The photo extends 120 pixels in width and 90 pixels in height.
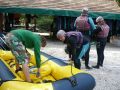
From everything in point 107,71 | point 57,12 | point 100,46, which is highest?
point 100,46

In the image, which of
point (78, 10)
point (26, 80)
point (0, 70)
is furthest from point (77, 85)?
point (78, 10)


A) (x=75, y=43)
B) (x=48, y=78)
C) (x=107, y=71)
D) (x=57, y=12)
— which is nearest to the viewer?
(x=48, y=78)

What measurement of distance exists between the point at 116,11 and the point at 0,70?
13351mm

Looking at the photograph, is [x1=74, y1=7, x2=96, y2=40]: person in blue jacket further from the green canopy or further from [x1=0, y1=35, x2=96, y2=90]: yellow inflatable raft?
the green canopy

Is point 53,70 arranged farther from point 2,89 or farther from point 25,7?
point 25,7

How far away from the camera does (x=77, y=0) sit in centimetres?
2231

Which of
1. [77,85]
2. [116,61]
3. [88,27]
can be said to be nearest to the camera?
[77,85]

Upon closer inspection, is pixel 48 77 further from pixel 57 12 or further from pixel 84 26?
pixel 57 12

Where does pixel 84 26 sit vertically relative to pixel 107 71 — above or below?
above

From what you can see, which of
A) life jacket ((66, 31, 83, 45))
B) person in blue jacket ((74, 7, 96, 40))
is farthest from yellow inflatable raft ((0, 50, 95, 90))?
person in blue jacket ((74, 7, 96, 40))

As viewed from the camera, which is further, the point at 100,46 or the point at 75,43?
the point at 100,46

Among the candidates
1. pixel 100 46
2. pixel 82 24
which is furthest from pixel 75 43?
pixel 100 46

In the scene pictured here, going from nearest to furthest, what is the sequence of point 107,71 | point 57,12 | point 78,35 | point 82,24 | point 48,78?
point 48,78, point 78,35, point 82,24, point 107,71, point 57,12

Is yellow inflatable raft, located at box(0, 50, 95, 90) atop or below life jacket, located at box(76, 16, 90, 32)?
below
